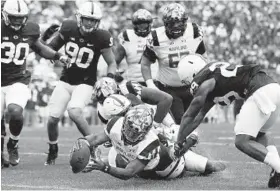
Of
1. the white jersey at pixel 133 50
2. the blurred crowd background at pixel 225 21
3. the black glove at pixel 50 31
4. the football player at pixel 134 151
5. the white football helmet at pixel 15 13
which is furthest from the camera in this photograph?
the blurred crowd background at pixel 225 21

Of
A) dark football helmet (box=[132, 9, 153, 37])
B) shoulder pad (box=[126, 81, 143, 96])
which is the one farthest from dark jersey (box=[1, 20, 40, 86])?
dark football helmet (box=[132, 9, 153, 37])

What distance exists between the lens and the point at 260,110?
17.2 ft

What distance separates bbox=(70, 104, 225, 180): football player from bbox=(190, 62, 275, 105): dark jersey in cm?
52

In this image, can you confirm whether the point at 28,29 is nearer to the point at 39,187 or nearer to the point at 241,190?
the point at 39,187

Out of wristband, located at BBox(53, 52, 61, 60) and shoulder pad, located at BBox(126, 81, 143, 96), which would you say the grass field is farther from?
wristband, located at BBox(53, 52, 61, 60)

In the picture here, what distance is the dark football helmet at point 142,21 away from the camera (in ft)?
27.6

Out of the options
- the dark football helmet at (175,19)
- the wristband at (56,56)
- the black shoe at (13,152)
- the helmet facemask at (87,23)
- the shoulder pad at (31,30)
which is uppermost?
the dark football helmet at (175,19)

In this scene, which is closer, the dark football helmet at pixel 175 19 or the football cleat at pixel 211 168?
the football cleat at pixel 211 168

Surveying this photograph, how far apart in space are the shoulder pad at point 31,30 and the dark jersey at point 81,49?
283mm

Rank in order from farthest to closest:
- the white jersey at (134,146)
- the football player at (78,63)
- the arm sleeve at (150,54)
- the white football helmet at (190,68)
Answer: the arm sleeve at (150,54), the football player at (78,63), the white football helmet at (190,68), the white jersey at (134,146)

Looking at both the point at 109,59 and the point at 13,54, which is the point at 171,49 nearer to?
the point at 109,59

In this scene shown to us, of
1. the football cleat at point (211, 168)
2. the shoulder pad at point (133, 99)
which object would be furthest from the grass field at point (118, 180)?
the shoulder pad at point (133, 99)

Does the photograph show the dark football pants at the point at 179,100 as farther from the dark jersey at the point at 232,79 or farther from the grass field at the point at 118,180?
the dark jersey at the point at 232,79

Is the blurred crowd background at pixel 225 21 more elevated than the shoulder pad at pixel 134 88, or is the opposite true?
the shoulder pad at pixel 134 88
